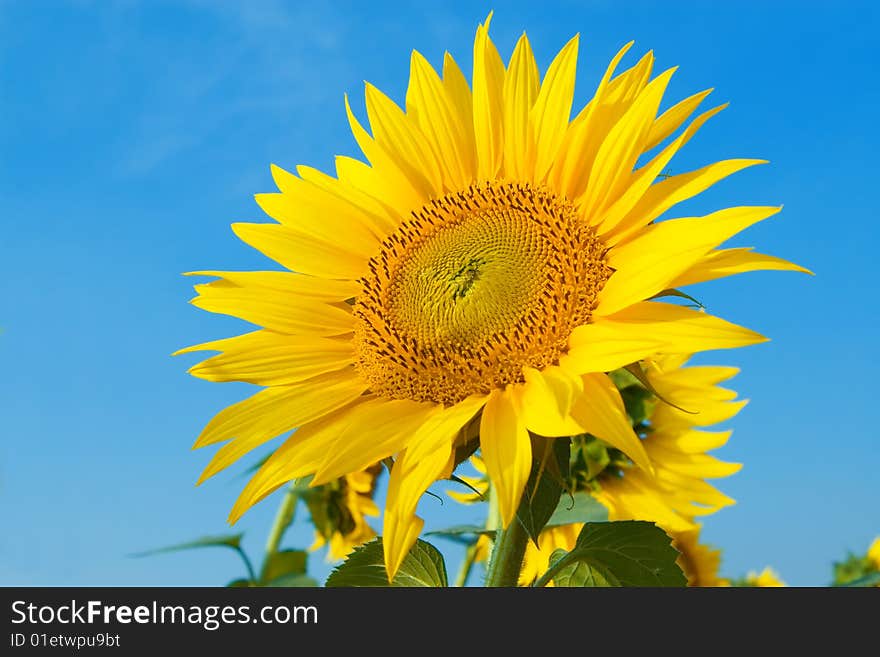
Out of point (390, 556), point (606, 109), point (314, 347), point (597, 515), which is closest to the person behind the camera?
point (390, 556)

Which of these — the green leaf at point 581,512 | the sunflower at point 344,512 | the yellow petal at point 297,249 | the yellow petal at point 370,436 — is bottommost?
the yellow petal at point 370,436

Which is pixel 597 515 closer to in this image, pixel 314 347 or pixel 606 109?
pixel 314 347

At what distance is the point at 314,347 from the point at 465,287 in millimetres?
392

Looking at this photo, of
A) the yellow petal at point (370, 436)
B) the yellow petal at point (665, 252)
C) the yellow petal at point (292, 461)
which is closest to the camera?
the yellow petal at point (665, 252)

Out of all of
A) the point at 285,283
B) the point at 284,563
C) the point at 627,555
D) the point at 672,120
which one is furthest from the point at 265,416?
the point at 284,563

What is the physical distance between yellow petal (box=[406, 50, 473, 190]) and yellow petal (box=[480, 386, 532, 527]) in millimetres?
736

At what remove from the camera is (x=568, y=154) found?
2154 millimetres

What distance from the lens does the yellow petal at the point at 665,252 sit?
5.86 feet

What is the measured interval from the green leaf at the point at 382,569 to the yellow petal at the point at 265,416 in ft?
1.09

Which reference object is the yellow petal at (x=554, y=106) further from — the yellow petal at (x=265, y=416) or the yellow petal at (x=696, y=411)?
the yellow petal at (x=696, y=411)

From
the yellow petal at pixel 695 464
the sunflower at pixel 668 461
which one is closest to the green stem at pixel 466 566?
the sunflower at pixel 668 461

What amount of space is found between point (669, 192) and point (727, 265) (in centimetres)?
23
